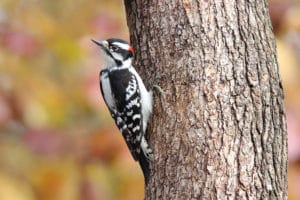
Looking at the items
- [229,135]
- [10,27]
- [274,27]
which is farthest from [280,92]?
[10,27]

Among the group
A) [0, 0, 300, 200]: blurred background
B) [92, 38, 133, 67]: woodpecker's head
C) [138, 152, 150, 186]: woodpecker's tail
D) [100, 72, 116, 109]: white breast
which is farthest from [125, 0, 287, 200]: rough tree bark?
[100, 72, 116, 109]: white breast

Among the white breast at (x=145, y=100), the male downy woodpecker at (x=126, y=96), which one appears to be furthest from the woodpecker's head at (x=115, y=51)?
the white breast at (x=145, y=100)

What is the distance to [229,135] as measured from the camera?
470cm

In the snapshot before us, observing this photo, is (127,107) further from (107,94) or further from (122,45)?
(122,45)

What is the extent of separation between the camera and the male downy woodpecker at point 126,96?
512 centimetres

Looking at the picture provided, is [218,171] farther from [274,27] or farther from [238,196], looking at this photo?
[274,27]

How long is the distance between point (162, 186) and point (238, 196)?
1.43 feet

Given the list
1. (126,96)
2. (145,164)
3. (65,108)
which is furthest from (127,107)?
(65,108)

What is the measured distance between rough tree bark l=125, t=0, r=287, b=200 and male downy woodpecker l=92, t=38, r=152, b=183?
0.22 meters

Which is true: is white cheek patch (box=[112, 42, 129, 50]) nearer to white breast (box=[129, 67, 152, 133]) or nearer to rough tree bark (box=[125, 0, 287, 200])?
white breast (box=[129, 67, 152, 133])

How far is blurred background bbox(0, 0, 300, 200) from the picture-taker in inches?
215

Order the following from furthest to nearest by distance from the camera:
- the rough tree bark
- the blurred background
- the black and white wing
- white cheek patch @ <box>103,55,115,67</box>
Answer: white cheek patch @ <box>103,55,115,67</box> < the blurred background < the black and white wing < the rough tree bark

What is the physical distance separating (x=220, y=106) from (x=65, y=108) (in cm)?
183

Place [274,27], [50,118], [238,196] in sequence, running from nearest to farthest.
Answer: [238,196], [274,27], [50,118]
